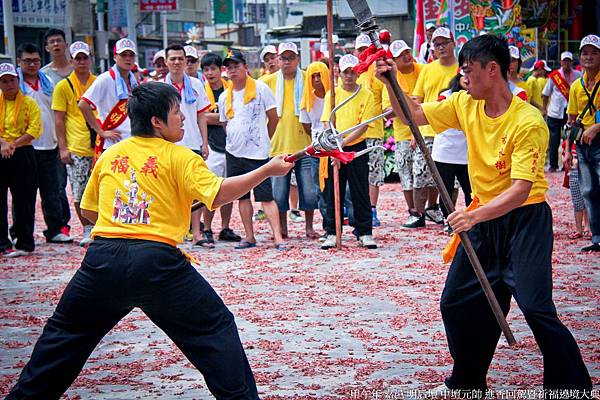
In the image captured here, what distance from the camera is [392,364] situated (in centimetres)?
621

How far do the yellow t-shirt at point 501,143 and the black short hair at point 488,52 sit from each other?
20cm

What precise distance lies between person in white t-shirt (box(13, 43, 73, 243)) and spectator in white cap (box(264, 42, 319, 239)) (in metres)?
2.51

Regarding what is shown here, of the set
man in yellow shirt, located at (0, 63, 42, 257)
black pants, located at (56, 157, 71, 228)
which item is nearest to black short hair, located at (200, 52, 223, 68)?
black pants, located at (56, 157, 71, 228)

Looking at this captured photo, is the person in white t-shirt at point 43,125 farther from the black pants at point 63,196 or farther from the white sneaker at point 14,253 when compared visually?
the white sneaker at point 14,253

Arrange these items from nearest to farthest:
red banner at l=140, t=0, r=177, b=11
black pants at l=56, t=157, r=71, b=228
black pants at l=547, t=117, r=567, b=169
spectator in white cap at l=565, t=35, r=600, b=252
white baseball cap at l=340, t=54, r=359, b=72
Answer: spectator in white cap at l=565, t=35, r=600, b=252, white baseball cap at l=340, t=54, r=359, b=72, black pants at l=56, t=157, r=71, b=228, black pants at l=547, t=117, r=567, b=169, red banner at l=140, t=0, r=177, b=11

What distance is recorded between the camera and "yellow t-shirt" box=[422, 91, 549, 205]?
16.5 feet

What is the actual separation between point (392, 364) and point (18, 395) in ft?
7.73

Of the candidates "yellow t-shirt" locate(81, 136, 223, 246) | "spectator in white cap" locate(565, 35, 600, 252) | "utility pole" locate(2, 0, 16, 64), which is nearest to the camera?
"yellow t-shirt" locate(81, 136, 223, 246)

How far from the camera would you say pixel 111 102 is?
10633 mm

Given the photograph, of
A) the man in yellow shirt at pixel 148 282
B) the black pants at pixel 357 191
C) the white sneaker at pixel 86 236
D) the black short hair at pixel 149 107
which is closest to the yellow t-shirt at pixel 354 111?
the black pants at pixel 357 191

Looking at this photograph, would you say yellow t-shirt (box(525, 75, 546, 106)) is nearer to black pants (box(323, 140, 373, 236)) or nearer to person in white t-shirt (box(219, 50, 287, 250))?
black pants (box(323, 140, 373, 236))

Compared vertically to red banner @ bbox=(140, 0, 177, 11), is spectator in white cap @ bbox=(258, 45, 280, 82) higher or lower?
lower

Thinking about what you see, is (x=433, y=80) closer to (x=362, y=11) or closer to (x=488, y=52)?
(x=488, y=52)

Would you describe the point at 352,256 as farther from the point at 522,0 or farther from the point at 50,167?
the point at 522,0
